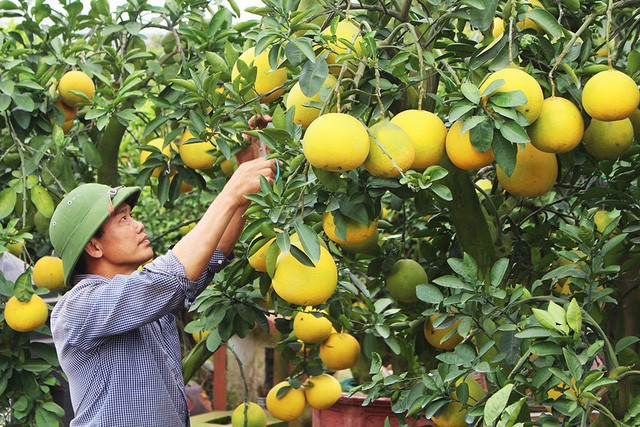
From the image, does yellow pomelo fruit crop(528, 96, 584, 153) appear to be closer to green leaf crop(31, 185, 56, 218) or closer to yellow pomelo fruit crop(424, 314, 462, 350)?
yellow pomelo fruit crop(424, 314, 462, 350)

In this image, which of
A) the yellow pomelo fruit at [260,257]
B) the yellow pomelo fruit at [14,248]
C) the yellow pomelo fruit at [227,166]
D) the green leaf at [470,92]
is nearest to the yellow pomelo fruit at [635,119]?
the green leaf at [470,92]

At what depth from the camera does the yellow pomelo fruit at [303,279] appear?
1757 mm

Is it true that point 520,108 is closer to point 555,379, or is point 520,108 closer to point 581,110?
point 581,110

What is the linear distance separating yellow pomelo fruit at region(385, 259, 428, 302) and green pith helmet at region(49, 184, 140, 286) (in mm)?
753

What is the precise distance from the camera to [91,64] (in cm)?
319

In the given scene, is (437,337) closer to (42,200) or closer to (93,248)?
(93,248)

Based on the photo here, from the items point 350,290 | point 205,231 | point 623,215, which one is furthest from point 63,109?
point 623,215

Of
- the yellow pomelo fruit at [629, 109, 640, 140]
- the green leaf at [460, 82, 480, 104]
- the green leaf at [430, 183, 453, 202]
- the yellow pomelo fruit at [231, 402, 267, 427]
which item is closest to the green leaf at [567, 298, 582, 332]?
the green leaf at [430, 183, 453, 202]

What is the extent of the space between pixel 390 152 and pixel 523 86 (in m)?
0.27

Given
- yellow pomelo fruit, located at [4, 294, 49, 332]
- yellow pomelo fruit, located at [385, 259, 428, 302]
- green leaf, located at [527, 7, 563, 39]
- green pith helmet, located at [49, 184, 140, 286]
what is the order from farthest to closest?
yellow pomelo fruit, located at [4, 294, 49, 332], yellow pomelo fruit, located at [385, 259, 428, 302], green pith helmet, located at [49, 184, 140, 286], green leaf, located at [527, 7, 563, 39]

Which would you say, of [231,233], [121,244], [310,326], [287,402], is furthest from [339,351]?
[121,244]

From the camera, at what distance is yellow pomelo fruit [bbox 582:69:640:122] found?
1.75m

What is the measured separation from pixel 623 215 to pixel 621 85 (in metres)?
0.65

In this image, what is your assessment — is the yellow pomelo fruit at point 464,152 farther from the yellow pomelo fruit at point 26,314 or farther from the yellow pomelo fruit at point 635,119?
the yellow pomelo fruit at point 26,314
